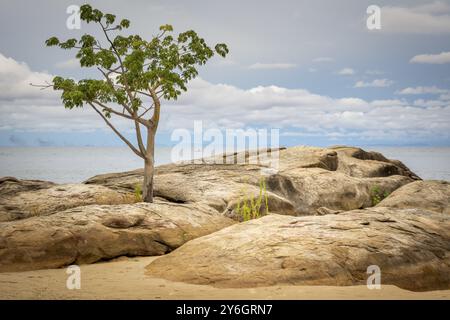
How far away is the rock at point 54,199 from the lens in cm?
1480

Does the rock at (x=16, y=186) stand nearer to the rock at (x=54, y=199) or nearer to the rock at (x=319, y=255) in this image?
the rock at (x=54, y=199)

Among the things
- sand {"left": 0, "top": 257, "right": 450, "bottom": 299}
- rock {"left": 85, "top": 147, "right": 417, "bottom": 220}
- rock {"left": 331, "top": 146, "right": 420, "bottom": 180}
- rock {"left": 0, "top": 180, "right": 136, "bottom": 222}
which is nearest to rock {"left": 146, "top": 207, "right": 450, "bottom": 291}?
sand {"left": 0, "top": 257, "right": 450, "bottom": 299}

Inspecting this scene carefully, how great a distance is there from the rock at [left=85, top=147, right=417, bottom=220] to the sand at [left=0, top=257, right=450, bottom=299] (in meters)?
5.68

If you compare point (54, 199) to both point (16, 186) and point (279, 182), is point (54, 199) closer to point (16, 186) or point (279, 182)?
point (16, 186)

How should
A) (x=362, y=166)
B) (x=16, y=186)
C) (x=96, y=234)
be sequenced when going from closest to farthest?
(x=96, y=234) < (x=16, y=186) < (x=362, y=166)

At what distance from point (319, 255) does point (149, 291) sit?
3.07 metres

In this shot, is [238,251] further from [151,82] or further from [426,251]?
→ [151,82]

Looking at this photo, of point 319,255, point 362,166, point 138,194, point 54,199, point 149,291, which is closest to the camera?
point 149,291

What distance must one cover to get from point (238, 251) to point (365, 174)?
47.3 ft

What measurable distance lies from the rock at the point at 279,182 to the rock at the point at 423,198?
7.68 ft

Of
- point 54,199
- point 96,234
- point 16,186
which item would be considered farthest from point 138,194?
point 16,186

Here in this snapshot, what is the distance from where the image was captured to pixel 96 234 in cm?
1138

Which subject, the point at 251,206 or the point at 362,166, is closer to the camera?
the point at 251,206

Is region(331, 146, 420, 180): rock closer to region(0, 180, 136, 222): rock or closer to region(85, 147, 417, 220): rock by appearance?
region(85, 147, 417, 220): rock
